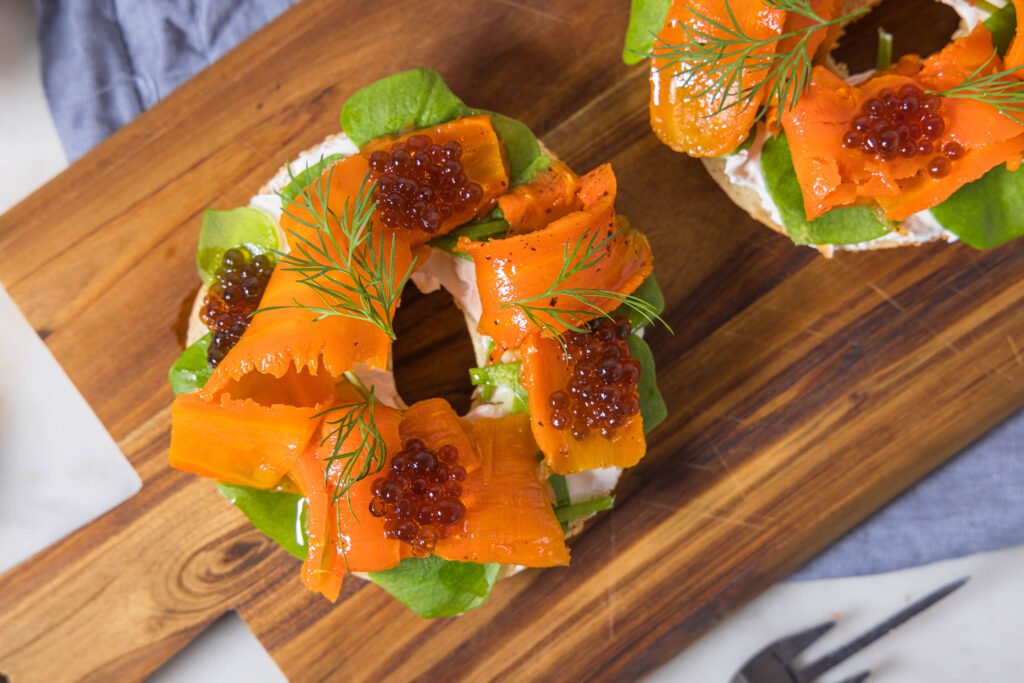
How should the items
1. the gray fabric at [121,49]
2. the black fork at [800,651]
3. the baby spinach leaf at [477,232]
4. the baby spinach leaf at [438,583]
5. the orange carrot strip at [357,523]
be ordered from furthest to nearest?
the gray fabric at [121,49]
the black fork at [800,651]
the baby spinach leaf at [438,583]
the baby spinach leaf at [477,232]
the orange carrot strip at [357,523]

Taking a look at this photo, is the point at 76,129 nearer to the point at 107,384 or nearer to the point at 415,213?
the point at 107,384

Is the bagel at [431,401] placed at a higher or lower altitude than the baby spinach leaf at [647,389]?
higher

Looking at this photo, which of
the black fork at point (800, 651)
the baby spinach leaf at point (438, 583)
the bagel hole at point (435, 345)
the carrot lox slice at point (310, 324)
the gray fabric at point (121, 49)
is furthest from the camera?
the gray fabric at point (121, 49)

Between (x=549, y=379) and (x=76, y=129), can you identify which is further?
(x=76, y=129)

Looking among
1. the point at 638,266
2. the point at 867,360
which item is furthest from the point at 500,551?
the point at 867,360

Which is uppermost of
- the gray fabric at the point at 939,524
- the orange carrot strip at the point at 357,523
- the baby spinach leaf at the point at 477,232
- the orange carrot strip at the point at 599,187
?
the orange carrot strip at the point at 599,187

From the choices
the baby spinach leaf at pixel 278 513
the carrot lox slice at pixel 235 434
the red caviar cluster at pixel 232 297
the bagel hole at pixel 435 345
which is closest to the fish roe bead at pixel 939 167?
the bagel hole at pixel 435 345

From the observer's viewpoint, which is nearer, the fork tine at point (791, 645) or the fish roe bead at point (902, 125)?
the fish roe bead at point (902, 125)

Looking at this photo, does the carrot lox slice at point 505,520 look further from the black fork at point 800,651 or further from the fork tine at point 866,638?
the fork tine at point 866,638
